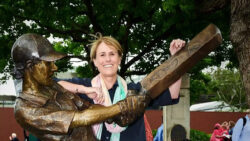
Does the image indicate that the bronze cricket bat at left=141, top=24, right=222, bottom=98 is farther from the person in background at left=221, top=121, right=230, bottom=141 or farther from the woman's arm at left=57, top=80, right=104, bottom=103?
the person in background at left=221, top=121, right=230, bottom=141

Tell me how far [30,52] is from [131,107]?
2.16ft

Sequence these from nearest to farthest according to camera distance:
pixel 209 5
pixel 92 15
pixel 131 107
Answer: pixel 131 107, pixel 209 5, pixel 92 15

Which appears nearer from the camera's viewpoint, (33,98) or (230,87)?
(33,98)

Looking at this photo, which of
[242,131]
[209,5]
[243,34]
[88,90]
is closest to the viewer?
[88,90]

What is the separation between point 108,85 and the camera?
8.09ft

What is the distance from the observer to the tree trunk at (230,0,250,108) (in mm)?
5734

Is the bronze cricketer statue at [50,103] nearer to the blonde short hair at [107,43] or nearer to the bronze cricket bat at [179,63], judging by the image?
the bronze cricket bat at [179,63]

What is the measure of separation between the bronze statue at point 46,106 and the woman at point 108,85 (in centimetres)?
30

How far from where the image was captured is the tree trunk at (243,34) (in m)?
5.73

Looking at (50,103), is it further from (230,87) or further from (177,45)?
(230,87)

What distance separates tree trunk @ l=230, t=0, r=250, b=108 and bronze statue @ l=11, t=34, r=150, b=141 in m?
4.29

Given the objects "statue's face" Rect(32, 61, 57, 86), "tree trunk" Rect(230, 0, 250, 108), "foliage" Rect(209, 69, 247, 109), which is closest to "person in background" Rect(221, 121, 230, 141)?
"tree trunk" Rect(230, 0, 250, 108)

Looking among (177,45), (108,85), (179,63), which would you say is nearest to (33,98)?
(108,85)

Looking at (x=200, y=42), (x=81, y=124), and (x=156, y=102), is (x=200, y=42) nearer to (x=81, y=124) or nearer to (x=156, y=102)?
(x=156, y=102)
